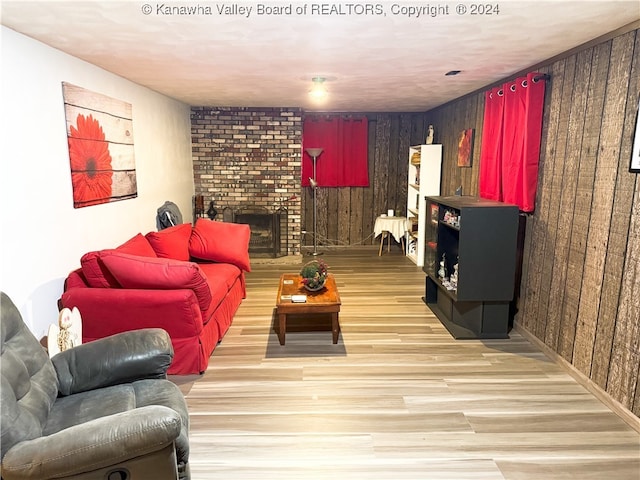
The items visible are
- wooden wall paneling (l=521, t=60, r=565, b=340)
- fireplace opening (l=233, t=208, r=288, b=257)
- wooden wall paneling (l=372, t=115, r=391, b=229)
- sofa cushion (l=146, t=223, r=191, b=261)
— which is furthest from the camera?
wooden wall paneling (l=372, t=115, r=391, b=229)

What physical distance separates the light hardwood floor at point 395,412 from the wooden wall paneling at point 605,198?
39 centimetres

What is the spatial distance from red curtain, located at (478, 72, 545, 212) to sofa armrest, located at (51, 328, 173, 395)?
2940 millimetres

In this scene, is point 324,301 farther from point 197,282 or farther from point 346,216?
point 346,216

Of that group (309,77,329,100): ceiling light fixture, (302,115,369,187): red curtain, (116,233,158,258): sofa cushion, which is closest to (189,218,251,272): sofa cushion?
(116,233,158,258): sofa cushion

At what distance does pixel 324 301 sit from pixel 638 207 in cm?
206

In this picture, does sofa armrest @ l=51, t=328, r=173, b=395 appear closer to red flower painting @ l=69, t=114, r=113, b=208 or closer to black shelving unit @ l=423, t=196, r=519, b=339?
red flower painting @ l=69, t=114, r=113, b=208

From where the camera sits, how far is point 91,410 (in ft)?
6.06

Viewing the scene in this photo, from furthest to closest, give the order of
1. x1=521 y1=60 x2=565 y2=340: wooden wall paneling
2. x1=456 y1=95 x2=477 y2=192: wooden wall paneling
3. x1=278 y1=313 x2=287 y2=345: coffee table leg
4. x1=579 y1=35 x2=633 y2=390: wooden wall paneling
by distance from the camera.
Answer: x1=456 y1=95 x2=477 y2=192: wooden wall paneling, x1=278 y1=313 x2=287 y2=345: coffee table leg, x1=521 y1=60 x2=565 y2=340: wooden wall paneling, x1=579 y1=35 x2=633 y2=390: wooden wall paneling

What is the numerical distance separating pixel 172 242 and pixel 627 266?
11.3 feet

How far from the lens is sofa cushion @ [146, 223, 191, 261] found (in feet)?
12.5

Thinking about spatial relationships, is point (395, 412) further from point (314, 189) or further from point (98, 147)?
point (314, 189)

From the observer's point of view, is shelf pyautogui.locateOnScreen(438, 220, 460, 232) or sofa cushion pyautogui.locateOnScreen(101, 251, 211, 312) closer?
sofa cushion pyautogui.locateOnScreen(101, 251, 211, 312)

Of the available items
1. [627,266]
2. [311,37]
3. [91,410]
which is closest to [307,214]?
[311,37]

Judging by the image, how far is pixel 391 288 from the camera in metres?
4.98
